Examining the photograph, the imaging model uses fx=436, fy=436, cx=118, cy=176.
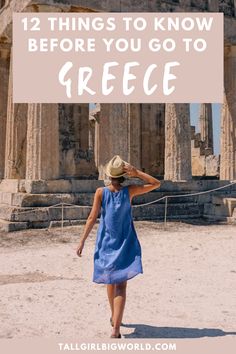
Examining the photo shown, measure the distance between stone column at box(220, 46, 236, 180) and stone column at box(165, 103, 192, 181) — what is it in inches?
112

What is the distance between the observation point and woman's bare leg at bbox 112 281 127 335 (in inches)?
166

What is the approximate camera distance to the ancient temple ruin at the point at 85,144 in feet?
45.7

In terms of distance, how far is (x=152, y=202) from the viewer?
47.1ft

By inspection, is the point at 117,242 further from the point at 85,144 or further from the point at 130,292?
the point at 85,144

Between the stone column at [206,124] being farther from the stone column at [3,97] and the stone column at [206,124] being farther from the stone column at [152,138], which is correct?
the stone column at [3,97]

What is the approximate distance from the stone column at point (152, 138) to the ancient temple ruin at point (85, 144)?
0.05 meters

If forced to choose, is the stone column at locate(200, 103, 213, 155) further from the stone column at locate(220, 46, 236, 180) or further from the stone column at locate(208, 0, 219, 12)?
the stone column at locate(208, 0, 219, 12)

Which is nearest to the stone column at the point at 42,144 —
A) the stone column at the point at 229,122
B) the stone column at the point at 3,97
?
the stone column at the point at 3,97

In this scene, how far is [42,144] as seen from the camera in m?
14.4

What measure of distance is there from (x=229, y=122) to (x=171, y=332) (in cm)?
1565

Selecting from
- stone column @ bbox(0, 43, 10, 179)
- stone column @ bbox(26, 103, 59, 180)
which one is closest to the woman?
stone column @ bbox(26, 103, 59, 180)

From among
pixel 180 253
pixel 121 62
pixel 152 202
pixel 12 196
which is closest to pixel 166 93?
pixel 121 62

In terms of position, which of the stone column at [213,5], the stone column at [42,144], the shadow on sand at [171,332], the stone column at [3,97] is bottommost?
the shadow on sand at [171,332]

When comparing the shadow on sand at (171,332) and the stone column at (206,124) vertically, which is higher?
the stone column at (206,124)
